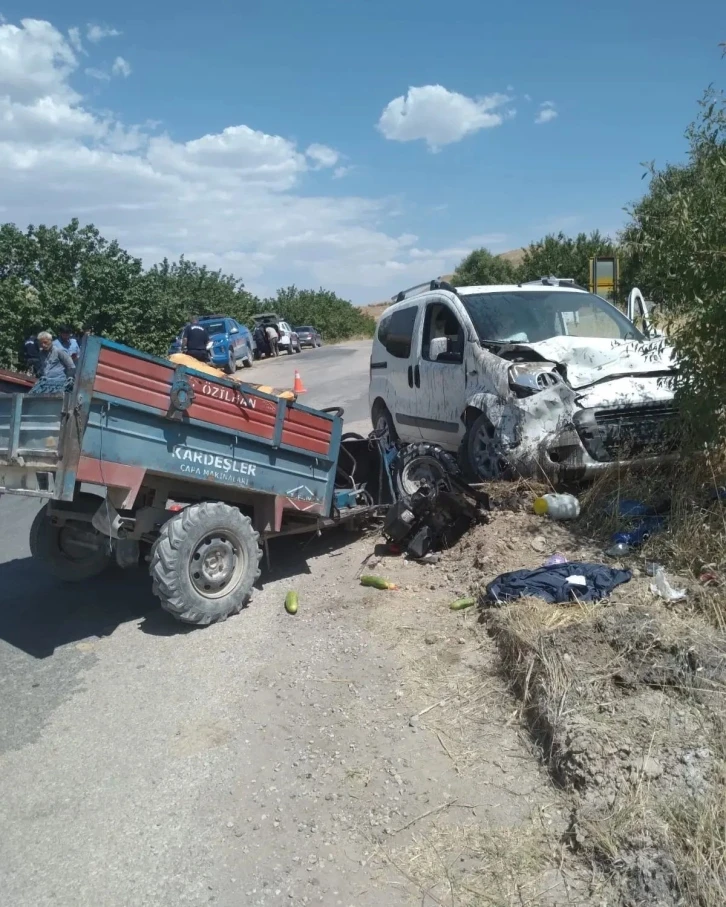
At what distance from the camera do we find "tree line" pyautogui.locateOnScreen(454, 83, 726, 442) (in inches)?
195

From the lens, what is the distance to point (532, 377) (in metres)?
6.31

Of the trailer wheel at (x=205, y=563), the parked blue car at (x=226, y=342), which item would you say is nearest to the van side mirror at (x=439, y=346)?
the trailer wheel at (x=205, y=563)

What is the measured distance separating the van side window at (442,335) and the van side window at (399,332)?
336mm

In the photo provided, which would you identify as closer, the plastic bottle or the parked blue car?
the plastic bottle

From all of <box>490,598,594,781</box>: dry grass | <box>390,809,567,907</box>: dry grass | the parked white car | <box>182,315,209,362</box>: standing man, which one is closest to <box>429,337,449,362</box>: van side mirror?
<box>182,315,209,362</box>: standing man

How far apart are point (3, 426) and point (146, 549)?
148cm

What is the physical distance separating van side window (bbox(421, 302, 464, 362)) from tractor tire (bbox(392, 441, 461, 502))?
94 centimetres

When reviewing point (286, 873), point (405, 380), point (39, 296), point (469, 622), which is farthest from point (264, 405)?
point (39, 296)

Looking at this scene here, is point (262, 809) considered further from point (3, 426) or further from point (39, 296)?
point (39, 296)

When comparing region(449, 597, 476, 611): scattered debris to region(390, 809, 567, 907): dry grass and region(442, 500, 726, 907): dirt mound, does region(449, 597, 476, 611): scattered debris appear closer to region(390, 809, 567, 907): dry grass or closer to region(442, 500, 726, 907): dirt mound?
region(442, 500, 726, 907): dirt mound

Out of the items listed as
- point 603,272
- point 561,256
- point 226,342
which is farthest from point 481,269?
point 603,272

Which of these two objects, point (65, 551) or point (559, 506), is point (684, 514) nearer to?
point (559, 506)

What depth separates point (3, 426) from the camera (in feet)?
17.2

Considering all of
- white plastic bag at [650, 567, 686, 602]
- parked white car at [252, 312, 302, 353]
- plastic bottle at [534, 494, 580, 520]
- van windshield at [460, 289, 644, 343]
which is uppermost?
parked white car at [252, 312, 302, 353]
